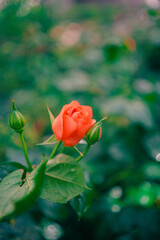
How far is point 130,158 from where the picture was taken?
131cm

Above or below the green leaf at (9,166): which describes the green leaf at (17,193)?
above

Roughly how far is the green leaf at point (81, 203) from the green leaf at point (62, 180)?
86mm

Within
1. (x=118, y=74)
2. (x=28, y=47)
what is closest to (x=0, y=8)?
(x=28, y=47)

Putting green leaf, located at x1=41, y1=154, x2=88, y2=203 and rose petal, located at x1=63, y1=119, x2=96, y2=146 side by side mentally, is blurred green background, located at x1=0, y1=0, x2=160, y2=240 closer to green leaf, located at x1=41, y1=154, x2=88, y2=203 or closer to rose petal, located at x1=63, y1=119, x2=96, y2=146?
green leaf, located at x1=41, y1=154, x2=88, y2=203

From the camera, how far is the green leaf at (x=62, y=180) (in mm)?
578

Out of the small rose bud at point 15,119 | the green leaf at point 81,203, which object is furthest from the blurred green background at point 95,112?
the small rose bud at point 15,119

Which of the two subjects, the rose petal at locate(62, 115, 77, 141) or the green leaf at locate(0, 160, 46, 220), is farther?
the rose petal at locate(62, 115, 77, 141)

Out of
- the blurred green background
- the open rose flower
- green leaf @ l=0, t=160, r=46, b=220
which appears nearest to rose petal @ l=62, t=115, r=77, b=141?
the open rose flower

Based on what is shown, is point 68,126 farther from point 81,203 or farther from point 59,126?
point 81,203

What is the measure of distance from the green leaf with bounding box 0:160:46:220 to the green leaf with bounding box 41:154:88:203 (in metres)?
0.05

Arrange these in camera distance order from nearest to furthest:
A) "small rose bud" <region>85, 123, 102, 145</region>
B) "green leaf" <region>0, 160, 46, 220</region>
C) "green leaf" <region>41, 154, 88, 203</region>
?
1. "green leaf" <region>0, 160, 46, 220</region>
2. "green leaf" <region>41, 154, 88, 203</region>
3. "small rose bud" <region>85, 123, 102, 145</region>

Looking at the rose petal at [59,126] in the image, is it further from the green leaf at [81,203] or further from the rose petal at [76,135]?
the green leaf at [81,203]

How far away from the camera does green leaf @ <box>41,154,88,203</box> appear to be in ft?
1.90

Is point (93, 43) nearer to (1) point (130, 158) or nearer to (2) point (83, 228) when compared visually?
(1) point (130, 158)
